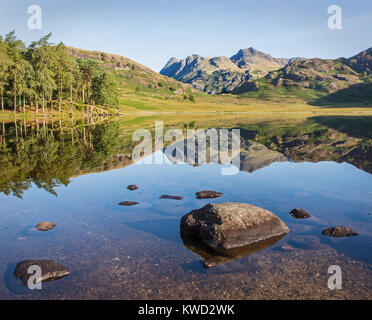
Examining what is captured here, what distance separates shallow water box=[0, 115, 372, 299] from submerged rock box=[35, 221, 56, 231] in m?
0.37

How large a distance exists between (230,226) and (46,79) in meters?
102

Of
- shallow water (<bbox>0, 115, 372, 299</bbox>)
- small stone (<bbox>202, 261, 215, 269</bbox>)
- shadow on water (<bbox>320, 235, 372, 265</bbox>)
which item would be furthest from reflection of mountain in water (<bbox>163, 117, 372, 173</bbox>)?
small stone (<bbox>202, 261, 215, 269</bbox>)

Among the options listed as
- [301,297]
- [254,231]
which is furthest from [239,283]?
[254,231]

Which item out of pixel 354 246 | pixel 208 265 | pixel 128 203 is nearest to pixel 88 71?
pixel 128 203

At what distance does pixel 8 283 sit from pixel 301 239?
507 inches

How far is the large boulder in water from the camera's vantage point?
48.0 ft

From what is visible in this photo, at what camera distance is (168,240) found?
15.1 meters

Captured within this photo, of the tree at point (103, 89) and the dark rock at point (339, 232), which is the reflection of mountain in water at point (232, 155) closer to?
the dark rock at point (339, 232)

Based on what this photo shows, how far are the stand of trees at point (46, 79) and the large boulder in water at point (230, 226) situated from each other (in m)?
95.9

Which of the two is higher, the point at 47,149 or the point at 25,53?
the point at 25,53

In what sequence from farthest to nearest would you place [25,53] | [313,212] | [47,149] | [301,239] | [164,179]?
[25,53] → [47,149] → [164,179] → [313,212] → [301,239]

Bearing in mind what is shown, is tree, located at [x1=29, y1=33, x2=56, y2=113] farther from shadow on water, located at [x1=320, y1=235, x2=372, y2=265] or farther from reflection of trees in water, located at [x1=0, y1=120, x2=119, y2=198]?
shadow on water, located at [x1=320, y1=235, x2=372, y2=265]
